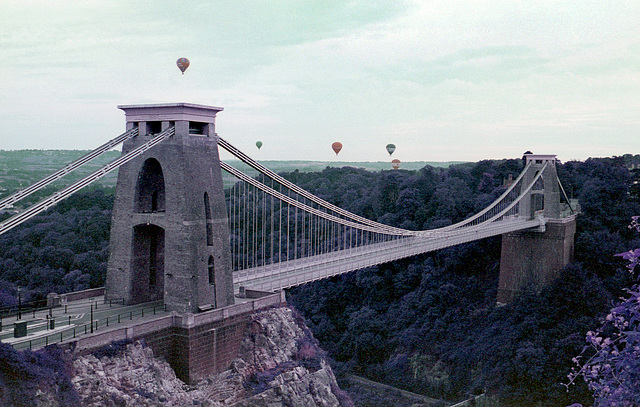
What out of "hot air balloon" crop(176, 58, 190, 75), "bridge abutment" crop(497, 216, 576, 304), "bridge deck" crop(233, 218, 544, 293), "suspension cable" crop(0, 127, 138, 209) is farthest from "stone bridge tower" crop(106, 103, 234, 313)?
"bridge abutment" crop(497, 216, 576, 304)

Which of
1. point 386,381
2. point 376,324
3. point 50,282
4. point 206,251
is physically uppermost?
point 206,251

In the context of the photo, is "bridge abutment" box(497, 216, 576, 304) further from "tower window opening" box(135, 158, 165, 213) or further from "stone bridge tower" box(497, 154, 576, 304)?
"tower window opening" box(135, 158, 165, 213)

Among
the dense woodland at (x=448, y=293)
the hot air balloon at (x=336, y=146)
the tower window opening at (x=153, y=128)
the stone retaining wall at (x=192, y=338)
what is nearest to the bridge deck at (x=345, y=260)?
the stone retaining wall at (x=192, y=338)

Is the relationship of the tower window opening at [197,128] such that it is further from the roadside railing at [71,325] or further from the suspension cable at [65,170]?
the roadside railing at [71,325]

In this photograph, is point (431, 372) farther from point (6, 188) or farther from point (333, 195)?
point (6, 188)

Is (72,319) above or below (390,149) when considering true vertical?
below

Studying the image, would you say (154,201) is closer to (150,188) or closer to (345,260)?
(150,188)

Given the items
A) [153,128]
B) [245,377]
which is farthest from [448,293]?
[153,128]

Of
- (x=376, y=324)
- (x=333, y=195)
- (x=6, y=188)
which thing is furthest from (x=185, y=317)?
(x=333, y=195)
